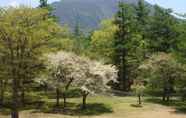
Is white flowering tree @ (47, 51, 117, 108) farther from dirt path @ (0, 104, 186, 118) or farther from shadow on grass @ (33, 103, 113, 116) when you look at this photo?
dirt path @ (0, 104, 186, 118)

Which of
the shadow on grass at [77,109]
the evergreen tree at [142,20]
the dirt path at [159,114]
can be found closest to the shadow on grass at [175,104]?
the dirt path at [159,114]

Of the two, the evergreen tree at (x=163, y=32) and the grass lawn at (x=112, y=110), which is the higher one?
the evergreen tree at (x=163, y=32)

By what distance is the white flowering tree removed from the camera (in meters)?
49.1

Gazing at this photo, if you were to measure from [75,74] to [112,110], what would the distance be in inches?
227

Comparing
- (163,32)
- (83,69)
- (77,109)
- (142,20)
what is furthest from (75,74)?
(142,20)

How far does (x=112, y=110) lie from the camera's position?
49.4 metres

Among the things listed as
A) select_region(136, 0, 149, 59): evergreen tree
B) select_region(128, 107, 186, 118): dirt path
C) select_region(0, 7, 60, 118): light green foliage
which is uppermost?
select_region(136, 0, 149, 59): evergreen tree

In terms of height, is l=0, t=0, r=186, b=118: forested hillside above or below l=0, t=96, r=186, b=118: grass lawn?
above

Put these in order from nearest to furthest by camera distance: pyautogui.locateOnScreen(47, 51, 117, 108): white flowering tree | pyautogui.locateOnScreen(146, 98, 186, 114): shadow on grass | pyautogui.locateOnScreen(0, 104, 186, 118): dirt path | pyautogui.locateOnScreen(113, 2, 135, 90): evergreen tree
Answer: pyautogui.locateOnScreen(0, 104, 186, 118): dirt path
pyautogui.locateOnScreen(47, 51, 117, 108): white flowering tree
pyautogui.locateOnScreen(146, 98, 186, 114): shadow on grass
pyautogui.locateOnScreen(113, 2, 135, 90): evergreen tree

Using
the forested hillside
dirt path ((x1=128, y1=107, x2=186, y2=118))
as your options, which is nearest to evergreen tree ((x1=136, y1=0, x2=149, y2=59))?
the forested hillside

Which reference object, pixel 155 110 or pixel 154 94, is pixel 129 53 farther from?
pixel 155 110

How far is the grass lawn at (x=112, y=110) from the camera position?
4603 cm

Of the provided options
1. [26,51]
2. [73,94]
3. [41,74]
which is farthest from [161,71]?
[26,51]

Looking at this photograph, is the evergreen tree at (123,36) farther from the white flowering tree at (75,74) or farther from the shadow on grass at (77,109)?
the shadow on grass at (77,109)
